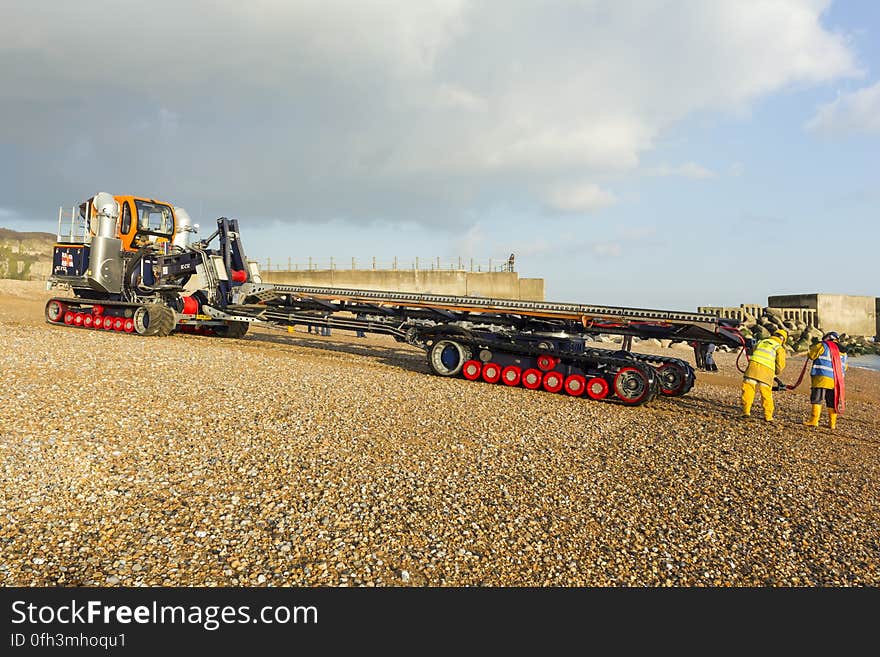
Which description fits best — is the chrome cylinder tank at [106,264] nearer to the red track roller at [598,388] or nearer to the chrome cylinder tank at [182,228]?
the chrome cylinder tank at [182,228]

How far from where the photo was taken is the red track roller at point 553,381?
35.5ft

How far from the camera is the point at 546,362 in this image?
10.9 meters

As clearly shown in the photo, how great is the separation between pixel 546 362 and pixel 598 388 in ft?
3.73

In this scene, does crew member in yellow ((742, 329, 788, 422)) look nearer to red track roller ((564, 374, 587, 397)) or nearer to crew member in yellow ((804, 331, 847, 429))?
crew member in yellow ((804, 331, 847, 429))

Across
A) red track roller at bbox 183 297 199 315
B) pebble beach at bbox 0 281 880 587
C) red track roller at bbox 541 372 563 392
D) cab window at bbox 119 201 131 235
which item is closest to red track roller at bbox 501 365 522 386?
red track roller at bbox 541 372 563 392

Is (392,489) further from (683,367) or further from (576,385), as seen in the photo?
(683,367)

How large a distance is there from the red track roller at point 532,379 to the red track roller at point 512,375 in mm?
162

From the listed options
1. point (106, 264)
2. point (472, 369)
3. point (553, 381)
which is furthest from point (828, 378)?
point (106, 264)

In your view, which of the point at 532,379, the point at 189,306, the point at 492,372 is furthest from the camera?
the point at 189,306

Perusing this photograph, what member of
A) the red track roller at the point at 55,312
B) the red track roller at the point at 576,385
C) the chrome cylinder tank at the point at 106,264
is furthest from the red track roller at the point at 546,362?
the red track roller at the point at 55,312

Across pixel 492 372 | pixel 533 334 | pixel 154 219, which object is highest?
pixel 154 219

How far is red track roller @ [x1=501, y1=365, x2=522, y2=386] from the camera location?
11188 mm

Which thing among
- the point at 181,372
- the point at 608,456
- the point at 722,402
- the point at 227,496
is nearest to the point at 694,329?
the point at 722,402

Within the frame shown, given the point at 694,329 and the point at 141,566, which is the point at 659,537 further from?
the point at 694,329
